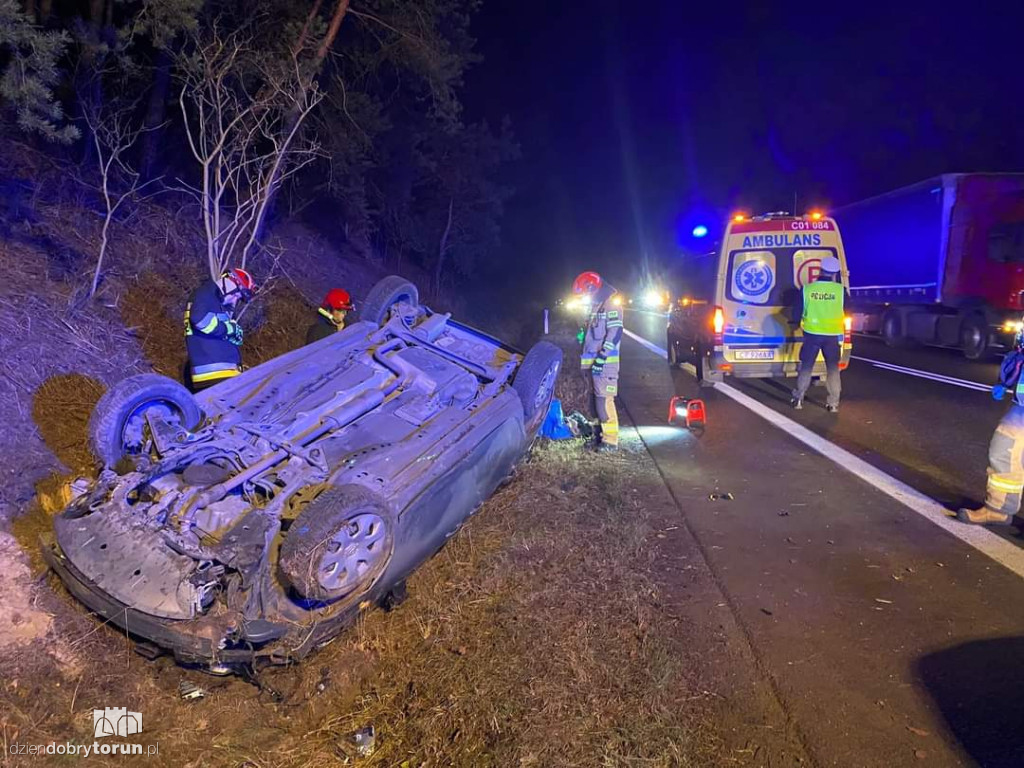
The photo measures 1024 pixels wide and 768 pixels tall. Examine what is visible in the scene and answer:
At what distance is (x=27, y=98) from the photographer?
5465 mm

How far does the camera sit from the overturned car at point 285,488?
2893 millimetres

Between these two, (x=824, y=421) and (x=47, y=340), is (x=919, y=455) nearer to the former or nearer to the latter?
(x=824, y=421)

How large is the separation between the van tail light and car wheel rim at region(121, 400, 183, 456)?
22.7 feet

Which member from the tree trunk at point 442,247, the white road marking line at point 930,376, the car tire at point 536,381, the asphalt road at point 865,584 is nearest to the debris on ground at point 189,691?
the car tire at point 536,381

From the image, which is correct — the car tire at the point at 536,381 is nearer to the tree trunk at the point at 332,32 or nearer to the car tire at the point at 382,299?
the car tire at the point at 382,299

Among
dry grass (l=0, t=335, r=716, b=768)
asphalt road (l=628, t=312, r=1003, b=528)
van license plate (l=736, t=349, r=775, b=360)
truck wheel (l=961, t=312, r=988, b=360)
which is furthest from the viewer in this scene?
truck wheel (l=961, t=312, r=988, b=360)

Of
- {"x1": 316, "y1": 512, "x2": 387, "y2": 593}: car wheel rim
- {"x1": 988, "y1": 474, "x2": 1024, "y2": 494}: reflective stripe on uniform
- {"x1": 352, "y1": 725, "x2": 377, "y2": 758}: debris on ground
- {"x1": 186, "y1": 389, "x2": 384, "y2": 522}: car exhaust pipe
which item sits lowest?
{"x1": 352, "y1": 725, "x2": 377, "y2": 758}: debris on ground

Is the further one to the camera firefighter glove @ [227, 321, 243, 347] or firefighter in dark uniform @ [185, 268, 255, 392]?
firefighter glove @ [227, 321, 243, 347]

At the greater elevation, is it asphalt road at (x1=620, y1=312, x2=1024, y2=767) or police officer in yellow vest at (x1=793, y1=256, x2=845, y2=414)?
police officer in yellow vest at (x1=793, y1=256, x2=845, y2=414)

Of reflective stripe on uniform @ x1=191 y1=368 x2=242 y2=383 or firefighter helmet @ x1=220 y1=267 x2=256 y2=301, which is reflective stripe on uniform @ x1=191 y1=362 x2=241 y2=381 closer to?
reflective stripe on uniform @ x1=191 y1=368 x2=242 y2=383

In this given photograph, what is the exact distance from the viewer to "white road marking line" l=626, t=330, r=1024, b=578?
4266mm

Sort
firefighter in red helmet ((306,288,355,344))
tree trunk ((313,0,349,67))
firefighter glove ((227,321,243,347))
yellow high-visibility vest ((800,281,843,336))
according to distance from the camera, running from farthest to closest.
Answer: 1. tree trunk ((313,0,349,67))
2. yellow high-visibility vest ((800,281,843,336))
3. firefighter in red helmet ((306,288,355,344))
4. firefighter glove ((227,321,243,347))

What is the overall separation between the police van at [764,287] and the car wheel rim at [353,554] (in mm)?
6926

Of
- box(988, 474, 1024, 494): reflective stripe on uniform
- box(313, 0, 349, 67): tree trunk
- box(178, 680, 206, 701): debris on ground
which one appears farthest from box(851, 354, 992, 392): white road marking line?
box(313, 0, 349, 67): tree trunk
